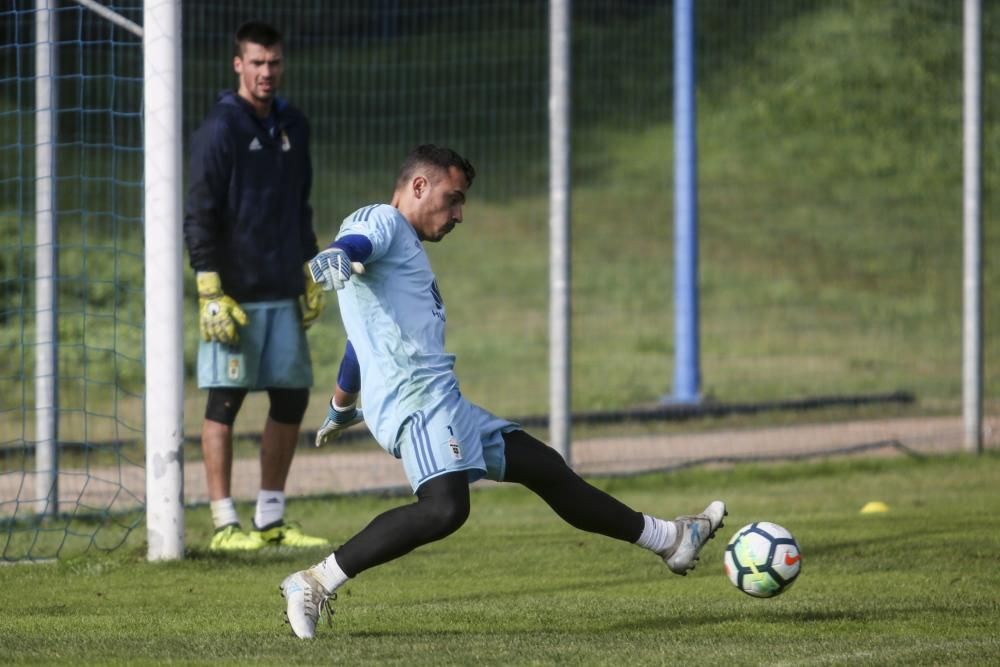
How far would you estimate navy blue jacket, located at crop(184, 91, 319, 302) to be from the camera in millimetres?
8273

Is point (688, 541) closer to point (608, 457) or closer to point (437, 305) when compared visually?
point (437, 305)

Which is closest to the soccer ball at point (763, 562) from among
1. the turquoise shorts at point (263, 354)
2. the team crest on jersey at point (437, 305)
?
the team crest on jersey at point (437, 305)

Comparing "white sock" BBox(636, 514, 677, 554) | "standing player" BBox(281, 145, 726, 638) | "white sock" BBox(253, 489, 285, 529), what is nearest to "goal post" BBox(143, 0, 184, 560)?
"white sock" BBox(253, 489, 285, 529)

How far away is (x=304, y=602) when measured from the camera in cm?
566

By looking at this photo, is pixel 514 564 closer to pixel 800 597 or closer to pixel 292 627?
pixel 800 597

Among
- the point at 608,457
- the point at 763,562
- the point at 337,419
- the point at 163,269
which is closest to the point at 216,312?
the point at 163,269

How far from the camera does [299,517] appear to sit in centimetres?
1000

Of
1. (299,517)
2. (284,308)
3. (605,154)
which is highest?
(605,154)

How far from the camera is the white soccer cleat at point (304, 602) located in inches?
223

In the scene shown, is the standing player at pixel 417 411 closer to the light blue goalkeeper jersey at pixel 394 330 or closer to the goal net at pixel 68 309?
the light blue goalkeeper jersey at pixel 394 330

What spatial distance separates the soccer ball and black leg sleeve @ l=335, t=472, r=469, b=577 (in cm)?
112

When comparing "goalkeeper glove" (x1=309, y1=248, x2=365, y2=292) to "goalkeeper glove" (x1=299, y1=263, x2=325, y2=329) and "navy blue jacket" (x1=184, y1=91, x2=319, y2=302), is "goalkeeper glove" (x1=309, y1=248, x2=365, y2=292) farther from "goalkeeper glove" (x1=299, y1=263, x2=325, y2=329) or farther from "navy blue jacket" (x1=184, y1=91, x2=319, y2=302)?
"goalkeeper glove" (x1=299, y1=263, x2=325, y2=329)

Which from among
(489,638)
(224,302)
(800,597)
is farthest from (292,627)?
(224,302)

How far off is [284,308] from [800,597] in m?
3.13
